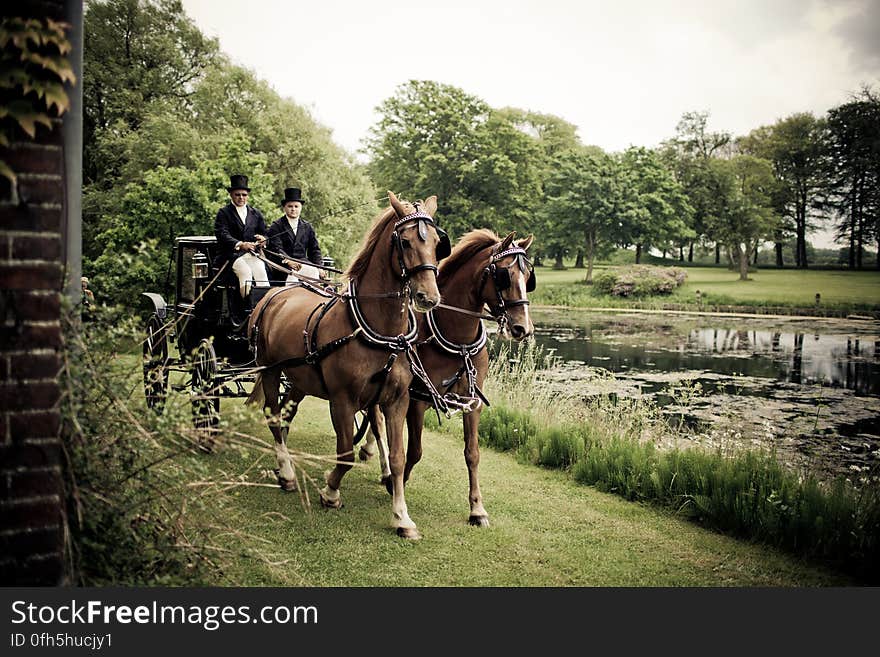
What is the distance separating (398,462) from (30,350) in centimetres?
308

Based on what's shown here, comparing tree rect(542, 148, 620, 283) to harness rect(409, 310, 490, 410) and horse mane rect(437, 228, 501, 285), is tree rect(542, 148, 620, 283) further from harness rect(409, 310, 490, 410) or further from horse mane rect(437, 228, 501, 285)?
harness rect(409, 310, 490, 410)

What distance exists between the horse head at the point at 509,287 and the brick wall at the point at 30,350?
3390 mm

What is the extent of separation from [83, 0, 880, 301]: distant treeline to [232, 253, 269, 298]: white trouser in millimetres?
866

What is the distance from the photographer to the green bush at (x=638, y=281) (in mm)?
33688

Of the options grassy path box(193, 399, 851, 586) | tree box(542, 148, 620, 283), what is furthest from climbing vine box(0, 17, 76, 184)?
tree box(542, 148, 620, 283)

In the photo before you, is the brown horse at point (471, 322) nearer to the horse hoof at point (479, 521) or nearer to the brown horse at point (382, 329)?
the horse hoof at point (479, 521)

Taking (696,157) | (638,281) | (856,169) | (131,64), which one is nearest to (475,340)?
(856,169)

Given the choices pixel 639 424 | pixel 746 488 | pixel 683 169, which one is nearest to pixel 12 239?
pixel 746 488

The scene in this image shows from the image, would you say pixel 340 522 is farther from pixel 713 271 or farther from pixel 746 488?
pixel 713 271

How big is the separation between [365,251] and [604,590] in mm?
3041

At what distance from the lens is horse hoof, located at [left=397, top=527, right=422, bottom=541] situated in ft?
17.0

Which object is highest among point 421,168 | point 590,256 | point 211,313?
point 421,168

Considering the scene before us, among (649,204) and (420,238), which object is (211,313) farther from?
(649,204)

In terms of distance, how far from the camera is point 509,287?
5.39 metres
